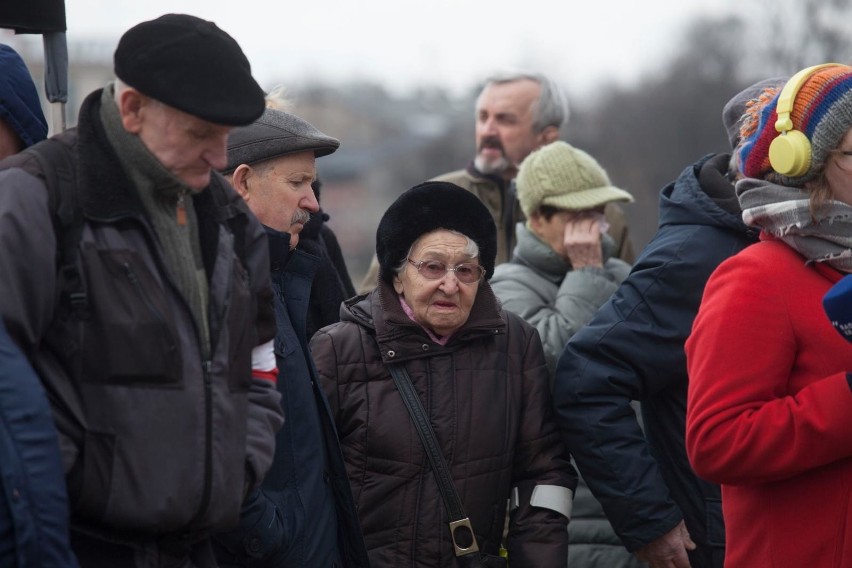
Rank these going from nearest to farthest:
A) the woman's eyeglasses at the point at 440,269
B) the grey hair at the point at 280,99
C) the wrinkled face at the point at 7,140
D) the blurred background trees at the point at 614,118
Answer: the wrinkled face at the point at 7,140, the woman's eyeglasses at the point at 440,269, the grey hair at the point at 280,99, the blurred background trees at the point at 614,118

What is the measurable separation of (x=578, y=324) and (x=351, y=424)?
3.72ft

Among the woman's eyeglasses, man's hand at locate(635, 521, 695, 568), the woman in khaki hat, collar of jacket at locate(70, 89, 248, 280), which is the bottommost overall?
man's hand at locate(635, 521, 695, 568)

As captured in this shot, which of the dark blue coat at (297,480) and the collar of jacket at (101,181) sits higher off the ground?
the collar of jacket at (101,181)

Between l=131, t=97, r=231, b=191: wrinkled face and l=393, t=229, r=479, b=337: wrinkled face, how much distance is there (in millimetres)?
1389

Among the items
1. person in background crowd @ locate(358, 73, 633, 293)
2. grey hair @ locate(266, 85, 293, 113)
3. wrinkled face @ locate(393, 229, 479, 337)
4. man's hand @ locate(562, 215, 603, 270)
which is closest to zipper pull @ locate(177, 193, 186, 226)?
wrinkled face @ locate(393, 229, 479, 337)

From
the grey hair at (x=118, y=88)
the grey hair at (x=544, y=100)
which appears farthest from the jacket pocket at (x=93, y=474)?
the grey hair at (x=544, y=100)

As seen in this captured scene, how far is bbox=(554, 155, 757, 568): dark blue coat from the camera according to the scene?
3.72 metres

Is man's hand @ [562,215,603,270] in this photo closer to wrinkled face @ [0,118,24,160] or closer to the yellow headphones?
the yellow headphones

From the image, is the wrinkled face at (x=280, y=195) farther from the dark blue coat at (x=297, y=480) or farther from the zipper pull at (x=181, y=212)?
the zipper pull at (x=181, y=212)

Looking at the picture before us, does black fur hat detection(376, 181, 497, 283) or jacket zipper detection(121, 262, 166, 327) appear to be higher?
jacket zipper detection(121, 262, 166, 327)

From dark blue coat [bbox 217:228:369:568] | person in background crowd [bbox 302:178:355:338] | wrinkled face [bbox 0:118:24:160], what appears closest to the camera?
wrinkled face [bbox 0:118:24:160]

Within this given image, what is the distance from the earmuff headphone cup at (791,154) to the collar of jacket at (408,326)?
121cm

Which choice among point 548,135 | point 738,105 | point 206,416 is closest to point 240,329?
point 206,416

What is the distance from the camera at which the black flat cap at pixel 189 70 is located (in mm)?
2504
